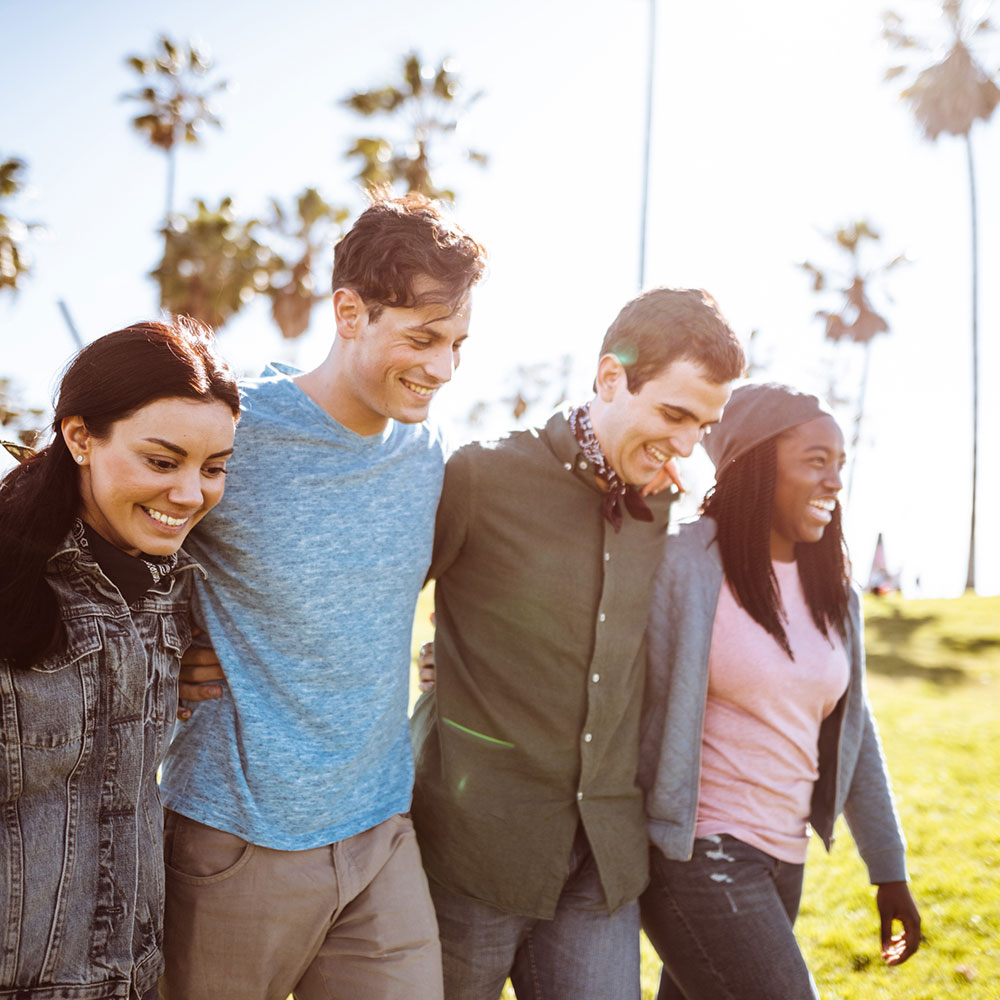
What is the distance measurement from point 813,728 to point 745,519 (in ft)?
2.73

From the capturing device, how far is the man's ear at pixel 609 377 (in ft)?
10.7

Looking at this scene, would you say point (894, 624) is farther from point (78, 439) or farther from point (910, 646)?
point (78, 439)

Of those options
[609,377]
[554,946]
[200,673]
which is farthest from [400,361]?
[554,946]

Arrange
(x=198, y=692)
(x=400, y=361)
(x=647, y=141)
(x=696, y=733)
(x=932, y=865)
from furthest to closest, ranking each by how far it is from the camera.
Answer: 1. (x=647, y=141)
2. (x=932, y=865)
3. (x=696, y=733)
4. (x=400, y=361)
5. (x=198, y=692)

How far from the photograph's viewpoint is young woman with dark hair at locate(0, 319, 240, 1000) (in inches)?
80.8

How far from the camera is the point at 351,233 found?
10.3 ft

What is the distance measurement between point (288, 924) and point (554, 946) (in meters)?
0.95

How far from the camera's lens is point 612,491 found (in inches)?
128

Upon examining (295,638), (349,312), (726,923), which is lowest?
(726,923)

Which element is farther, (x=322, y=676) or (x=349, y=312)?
(x=349, y=312)

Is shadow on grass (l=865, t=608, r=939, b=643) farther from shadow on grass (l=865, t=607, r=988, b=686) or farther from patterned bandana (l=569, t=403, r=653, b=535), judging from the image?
patterned bandana (l=569, t=403, r=653, b=535)

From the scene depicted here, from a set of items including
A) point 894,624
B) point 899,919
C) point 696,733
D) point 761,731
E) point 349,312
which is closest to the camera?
point 349,312

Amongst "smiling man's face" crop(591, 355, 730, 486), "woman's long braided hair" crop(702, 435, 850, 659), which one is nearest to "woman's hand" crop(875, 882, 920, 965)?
"woman's long braided hair" crop(702, 435, 850, 659)

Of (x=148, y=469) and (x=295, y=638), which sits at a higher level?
(x=148, y=469)
